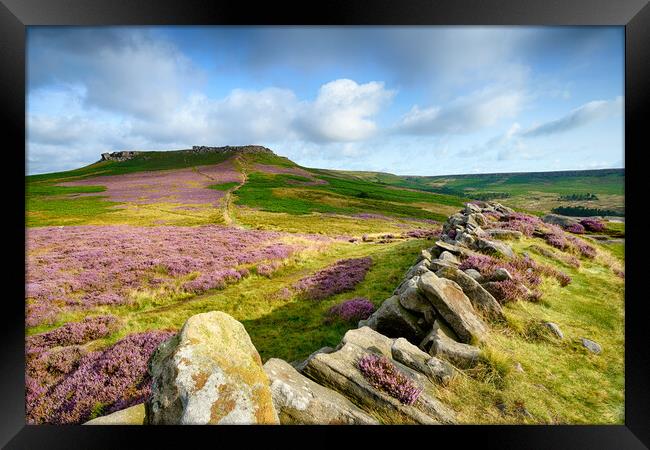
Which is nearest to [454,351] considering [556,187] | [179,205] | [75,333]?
[75,333]

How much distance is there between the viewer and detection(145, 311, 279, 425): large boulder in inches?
120

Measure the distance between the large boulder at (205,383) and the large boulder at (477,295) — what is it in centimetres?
431

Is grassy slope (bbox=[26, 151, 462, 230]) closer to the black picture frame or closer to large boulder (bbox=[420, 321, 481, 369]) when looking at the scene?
the black picture frame

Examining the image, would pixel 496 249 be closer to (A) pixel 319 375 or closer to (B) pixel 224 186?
(A) pixel 319 375

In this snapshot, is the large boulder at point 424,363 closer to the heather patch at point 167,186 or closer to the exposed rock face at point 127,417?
the exposed rock face at point 127,417

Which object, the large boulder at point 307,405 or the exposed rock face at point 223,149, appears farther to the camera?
the exposed rock face at point 223,149

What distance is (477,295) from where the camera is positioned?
549cm

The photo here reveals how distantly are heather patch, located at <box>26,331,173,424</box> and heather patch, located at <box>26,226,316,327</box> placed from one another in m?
2.54

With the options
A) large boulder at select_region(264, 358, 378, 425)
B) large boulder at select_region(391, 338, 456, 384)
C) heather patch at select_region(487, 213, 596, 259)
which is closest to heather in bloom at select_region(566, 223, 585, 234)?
heather patch at select_region(487, 213, 596, 259)

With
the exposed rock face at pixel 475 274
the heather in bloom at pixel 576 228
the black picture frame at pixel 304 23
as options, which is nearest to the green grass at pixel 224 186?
the black picture frame at pixel 304 23

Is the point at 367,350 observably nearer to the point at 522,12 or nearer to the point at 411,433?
the point at 411,433

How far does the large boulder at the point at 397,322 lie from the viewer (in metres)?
5.20

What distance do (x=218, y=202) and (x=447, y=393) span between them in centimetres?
3204
